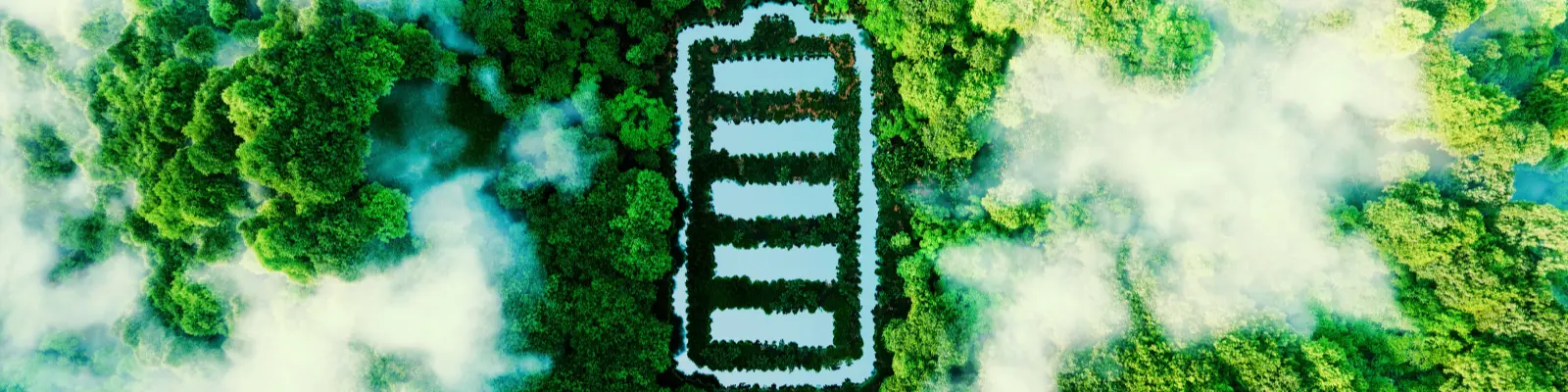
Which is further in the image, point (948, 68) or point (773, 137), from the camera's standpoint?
point (773, 137)

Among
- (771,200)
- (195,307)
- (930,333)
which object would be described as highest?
(771,200)

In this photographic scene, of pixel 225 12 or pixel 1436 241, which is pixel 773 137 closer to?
pixel 225 12

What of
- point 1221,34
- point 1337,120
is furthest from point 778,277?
point 1337,120

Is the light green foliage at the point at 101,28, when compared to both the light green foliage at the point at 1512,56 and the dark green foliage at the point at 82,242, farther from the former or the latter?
the light green foliage at the point at 1512,56

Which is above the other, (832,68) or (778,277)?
(832,68)

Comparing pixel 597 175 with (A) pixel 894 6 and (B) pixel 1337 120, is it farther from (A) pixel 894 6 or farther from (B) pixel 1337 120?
(B) pixel 1337 120

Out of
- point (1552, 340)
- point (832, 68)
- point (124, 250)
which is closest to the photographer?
Result: point (1552, 340)

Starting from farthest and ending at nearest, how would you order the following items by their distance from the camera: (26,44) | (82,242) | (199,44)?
(82,242) → (26,44) → (199,44)

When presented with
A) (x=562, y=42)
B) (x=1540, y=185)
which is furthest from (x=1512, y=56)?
(x=562, y=42)
